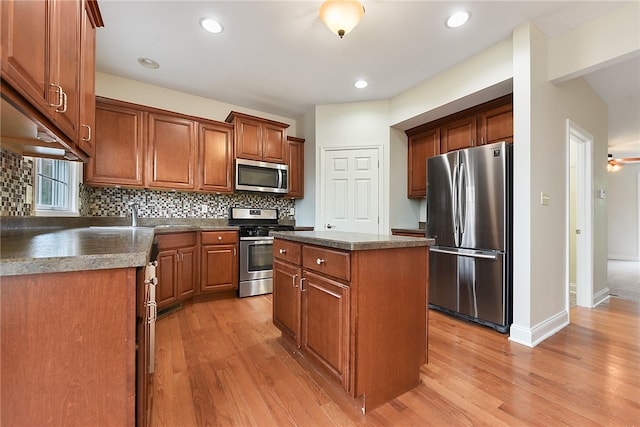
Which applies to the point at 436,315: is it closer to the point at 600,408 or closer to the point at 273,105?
the point at 600,408

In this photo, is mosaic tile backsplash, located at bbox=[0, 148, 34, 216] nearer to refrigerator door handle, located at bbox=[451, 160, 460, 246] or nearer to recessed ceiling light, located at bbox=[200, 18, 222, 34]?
recessed ceiling light, located at bbox=[200, 18, 222, 34]

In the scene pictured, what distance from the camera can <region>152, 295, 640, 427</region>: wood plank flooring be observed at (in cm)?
139

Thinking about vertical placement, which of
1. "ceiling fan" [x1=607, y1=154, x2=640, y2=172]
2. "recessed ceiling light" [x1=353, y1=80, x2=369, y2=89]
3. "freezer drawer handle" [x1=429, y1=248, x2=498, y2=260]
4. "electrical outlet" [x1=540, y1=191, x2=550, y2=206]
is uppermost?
"recessed ceiling light" [x1=353, y1=80, x2=369, y2=89]

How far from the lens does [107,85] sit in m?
3.16

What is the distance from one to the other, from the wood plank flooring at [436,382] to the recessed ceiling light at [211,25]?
260cm

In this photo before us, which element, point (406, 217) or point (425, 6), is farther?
point (406, 217)

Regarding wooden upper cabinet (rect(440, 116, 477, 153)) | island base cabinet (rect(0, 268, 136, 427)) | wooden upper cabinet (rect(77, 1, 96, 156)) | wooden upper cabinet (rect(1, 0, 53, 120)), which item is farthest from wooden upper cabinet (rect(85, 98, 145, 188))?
wooden upper cabinet (rect(440, 116, 477, 153))

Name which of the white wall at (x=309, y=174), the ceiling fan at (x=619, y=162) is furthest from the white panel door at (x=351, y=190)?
the ceiling fan at (x=619, y=162)

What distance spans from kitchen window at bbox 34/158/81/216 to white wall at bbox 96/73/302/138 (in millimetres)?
1098

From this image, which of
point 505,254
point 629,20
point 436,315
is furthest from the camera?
point 436,315

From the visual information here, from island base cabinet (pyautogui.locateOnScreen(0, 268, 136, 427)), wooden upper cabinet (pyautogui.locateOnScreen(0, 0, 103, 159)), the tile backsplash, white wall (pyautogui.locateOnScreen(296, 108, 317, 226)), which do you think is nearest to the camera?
island base cabinet (pyautogui.locateOnScreen(0, 268, 136, 427))

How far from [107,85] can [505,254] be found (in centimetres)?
447

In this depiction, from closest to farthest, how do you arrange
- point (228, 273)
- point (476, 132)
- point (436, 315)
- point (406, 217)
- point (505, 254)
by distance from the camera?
point (505, 254)
point (436, 315)
point (476, 132)
point (228, 273)
point (406, 217)

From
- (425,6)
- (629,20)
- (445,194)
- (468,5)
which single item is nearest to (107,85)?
(425,6)
